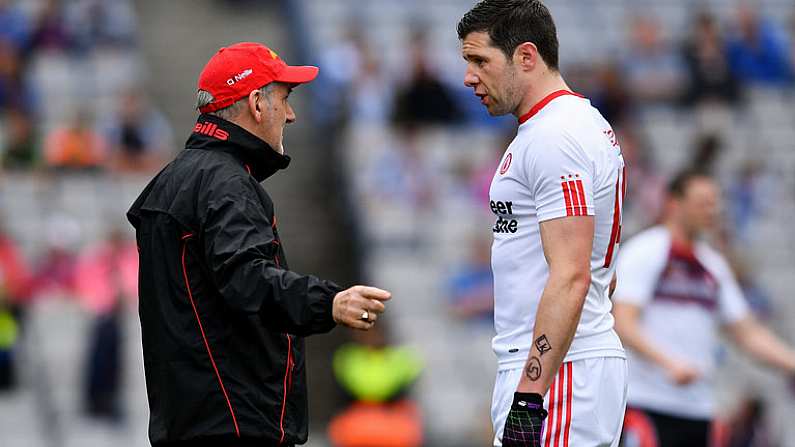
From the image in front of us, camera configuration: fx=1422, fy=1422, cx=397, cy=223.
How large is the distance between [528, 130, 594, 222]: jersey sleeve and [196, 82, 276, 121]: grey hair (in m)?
1.01

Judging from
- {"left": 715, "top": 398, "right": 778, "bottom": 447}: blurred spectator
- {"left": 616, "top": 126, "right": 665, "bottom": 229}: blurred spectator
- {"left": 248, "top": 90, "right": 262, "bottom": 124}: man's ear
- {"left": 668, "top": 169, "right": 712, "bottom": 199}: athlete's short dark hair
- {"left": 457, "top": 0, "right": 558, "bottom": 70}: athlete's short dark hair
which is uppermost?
{"left": 457, "top": 0, "right": 558, "bottom": 70}: athlete's short dark hair

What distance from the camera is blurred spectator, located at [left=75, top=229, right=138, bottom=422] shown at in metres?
12.6

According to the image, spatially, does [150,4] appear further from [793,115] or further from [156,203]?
[156,203]

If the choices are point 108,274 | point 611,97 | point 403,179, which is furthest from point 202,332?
point 611,97

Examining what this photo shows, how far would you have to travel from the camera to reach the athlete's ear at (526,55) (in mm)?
4984

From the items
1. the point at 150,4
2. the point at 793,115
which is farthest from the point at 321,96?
the point at 793,115

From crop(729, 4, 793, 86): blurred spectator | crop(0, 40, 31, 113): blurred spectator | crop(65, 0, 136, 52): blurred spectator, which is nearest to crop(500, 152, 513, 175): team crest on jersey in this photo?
crop(0, 40, 31, 113): blurred spectator

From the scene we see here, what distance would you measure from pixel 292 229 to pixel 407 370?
4003mm

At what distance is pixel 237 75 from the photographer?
5.12 m

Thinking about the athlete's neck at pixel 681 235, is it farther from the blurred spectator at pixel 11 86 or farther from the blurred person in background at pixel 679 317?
the blurred spectator at pixel 11 86

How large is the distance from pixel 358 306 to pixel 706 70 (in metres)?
12.8

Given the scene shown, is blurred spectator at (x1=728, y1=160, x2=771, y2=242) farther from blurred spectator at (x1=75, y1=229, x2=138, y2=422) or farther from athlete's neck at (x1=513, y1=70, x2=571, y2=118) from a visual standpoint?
athlete's neck at (x1=513, y1=70, x2=571, y2=118)

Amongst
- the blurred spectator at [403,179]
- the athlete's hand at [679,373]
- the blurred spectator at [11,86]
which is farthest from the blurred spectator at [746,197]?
the athlete's hand at [679,373]

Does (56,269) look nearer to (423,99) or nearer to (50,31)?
(50,31)
